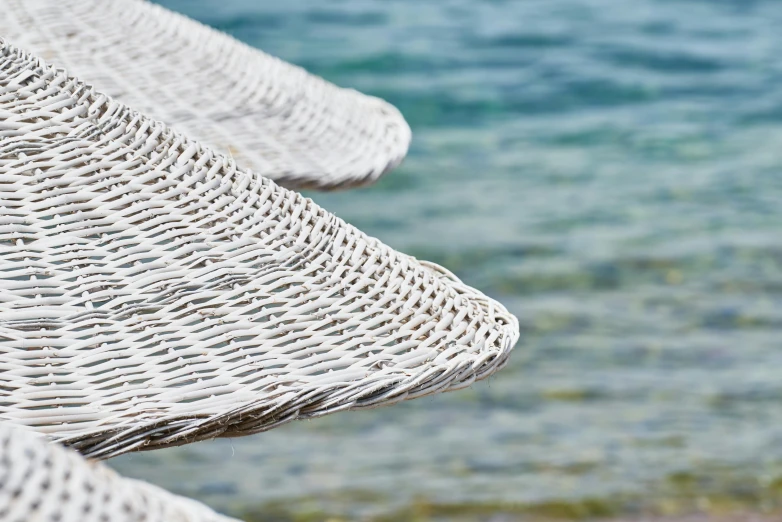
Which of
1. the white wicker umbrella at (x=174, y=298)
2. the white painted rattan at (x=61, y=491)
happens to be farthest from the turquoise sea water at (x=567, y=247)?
the white painted rattan at (x=61, y=491)

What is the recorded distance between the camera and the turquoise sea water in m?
2.51

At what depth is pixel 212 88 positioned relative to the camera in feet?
4.92

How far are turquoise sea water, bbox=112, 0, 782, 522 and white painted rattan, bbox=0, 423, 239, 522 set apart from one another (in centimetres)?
180

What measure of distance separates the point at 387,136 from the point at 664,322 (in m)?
1.91

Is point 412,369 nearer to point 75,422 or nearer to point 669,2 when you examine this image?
point 75,422

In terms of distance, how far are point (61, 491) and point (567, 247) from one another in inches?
134

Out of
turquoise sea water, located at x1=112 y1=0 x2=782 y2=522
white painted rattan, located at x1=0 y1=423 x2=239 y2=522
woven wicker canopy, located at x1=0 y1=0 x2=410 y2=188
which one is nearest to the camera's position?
white painted rattan, located at x1=0 y1=423 x2=239 y2=522

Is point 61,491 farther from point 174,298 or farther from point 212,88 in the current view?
point 212,88

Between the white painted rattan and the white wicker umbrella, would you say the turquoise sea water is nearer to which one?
the white wicker umbrella

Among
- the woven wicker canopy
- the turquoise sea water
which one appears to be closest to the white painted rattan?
the woven wicker canopy

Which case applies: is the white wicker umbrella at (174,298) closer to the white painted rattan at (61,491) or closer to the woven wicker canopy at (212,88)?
the white painted rattan at (61,491)

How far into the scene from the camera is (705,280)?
3598mm

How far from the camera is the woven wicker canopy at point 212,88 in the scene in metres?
1.39

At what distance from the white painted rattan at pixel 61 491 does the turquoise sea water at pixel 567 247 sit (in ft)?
5.90
